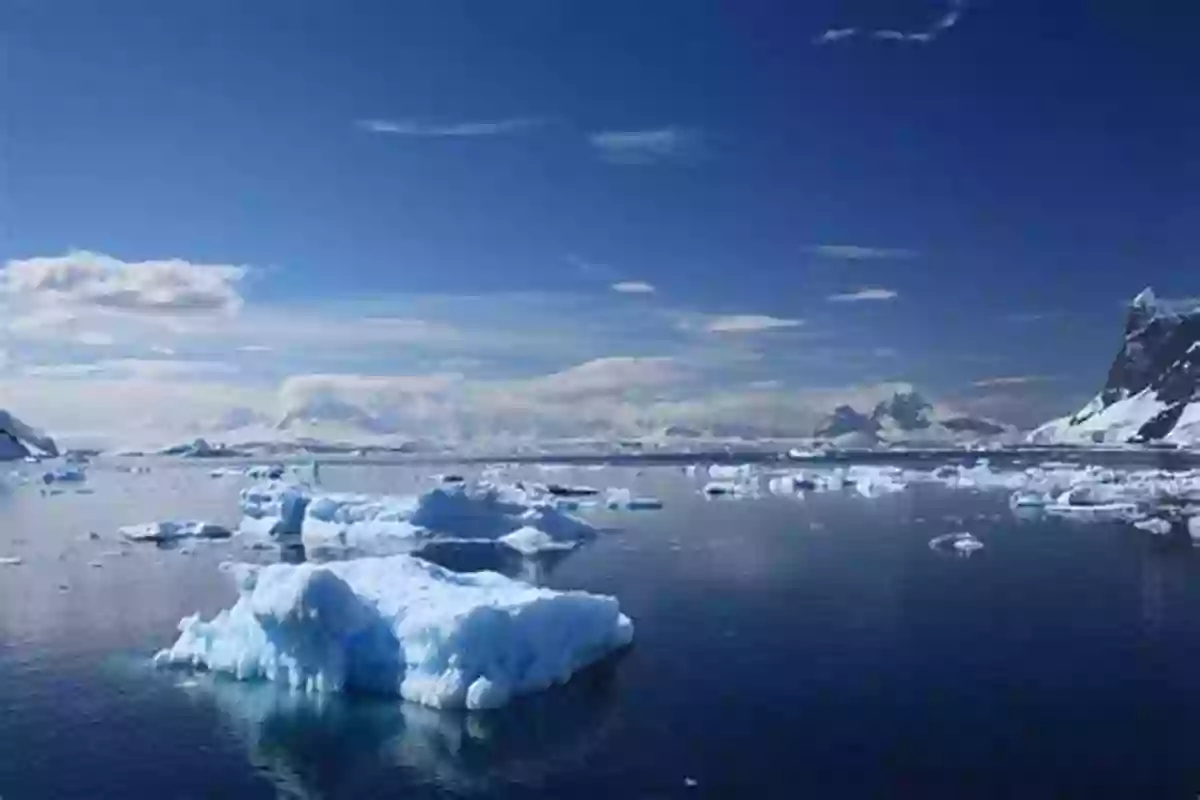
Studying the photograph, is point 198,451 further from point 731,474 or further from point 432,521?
point 432,521

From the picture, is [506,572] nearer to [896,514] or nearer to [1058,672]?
[1058,672]

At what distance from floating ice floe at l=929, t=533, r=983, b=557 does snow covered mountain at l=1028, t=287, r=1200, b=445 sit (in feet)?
458

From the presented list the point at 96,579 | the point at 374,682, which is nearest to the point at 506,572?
the point at 96,579

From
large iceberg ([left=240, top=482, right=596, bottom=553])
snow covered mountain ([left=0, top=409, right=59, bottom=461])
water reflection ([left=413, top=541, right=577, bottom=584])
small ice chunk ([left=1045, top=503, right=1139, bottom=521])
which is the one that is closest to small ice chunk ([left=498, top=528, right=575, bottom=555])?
large iceberg ([left=240, top=482, right=596, bottom=553])

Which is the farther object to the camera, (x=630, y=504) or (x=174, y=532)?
(x=630, y=504)

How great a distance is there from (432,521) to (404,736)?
25.0 m

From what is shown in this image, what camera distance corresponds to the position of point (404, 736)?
54.2ft

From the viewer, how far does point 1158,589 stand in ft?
90.5

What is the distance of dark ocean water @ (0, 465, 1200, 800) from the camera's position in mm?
14883

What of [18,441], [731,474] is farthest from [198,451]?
[731,474]

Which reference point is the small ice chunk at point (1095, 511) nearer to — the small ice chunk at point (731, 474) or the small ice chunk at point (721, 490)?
the small ice chunk at point (721, 490)

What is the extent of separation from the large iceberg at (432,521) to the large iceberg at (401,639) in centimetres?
1793

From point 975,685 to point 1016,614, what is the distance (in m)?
6.38

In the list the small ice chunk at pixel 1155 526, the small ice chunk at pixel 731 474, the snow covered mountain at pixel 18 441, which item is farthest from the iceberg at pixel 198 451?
the small ice chunk at pixel 1155 526
